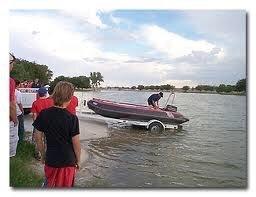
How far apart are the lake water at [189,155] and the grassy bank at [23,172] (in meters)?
0.45

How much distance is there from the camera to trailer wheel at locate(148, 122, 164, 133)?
8302mm

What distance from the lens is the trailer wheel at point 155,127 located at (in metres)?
8.30

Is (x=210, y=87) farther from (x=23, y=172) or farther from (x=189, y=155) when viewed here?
(x=23, y=172)

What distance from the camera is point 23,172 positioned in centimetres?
374

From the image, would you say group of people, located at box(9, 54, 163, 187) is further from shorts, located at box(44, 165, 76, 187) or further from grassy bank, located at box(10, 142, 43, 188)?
grassy bank, located at box(10, 142, 43, 188)

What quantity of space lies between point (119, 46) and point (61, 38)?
501 mm

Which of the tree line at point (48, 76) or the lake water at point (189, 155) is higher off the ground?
the tree line at point (48, 76)

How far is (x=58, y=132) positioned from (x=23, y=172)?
91 cm

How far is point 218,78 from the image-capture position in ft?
12.7

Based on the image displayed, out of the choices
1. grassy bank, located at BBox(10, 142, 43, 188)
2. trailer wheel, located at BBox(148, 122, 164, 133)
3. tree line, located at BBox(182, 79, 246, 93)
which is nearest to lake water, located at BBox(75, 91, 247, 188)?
tree line, located at BBox(182, 79, 246, 93)

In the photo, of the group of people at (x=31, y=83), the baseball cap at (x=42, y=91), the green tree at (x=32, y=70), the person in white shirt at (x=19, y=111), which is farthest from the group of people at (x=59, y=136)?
the person in white shirt at (x=19, y=111)

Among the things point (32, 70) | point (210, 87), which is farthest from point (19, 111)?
point (210, 87)

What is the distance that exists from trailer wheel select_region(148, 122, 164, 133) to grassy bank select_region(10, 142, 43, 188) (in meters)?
4.03

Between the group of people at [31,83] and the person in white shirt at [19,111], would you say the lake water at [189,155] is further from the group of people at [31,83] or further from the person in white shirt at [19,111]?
the person in white shirt at [19,111]
